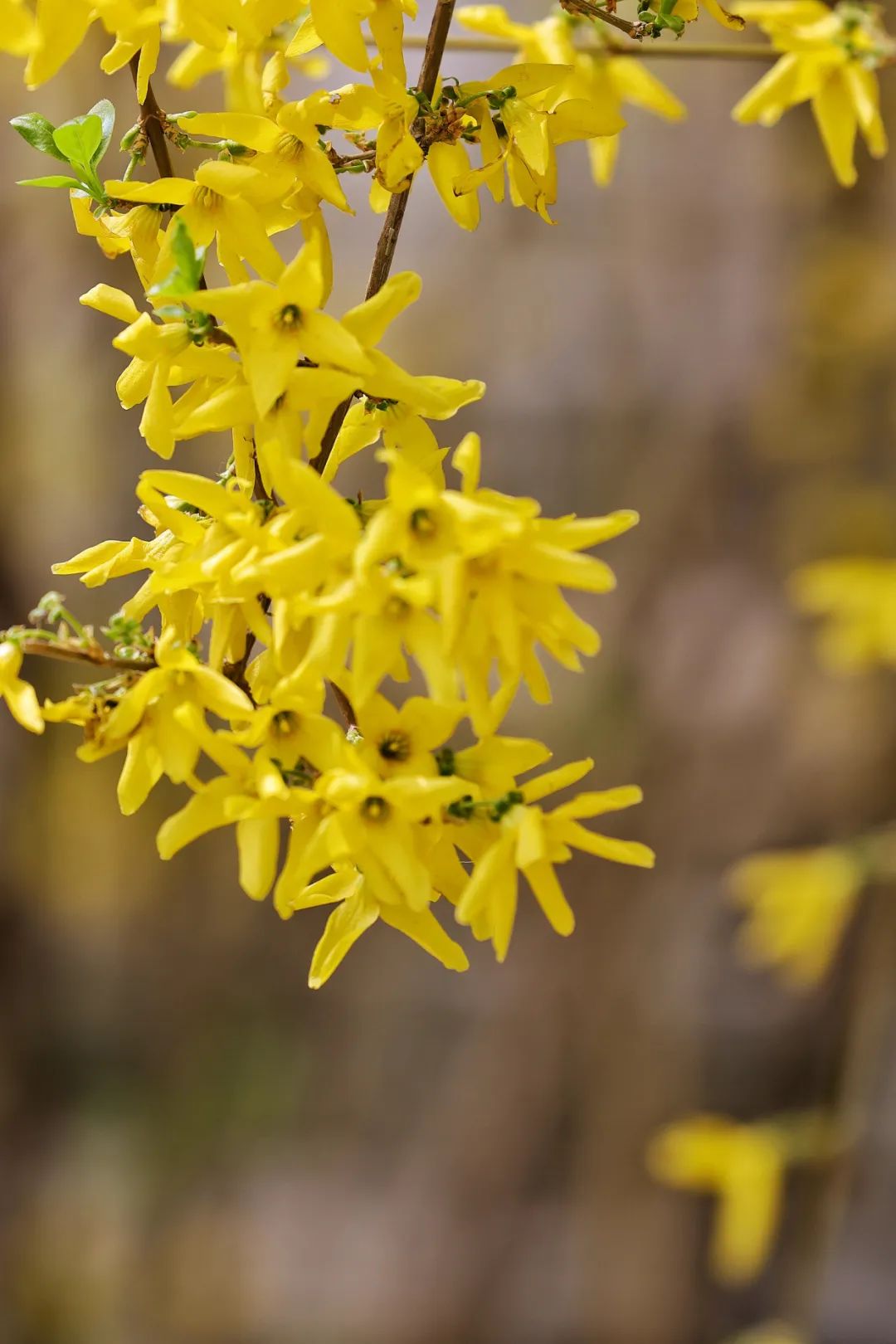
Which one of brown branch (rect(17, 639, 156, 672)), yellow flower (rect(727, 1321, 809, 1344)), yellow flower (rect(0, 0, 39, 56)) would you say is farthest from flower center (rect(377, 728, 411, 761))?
yellow flower (rect(727, 1321, 809, 1344))

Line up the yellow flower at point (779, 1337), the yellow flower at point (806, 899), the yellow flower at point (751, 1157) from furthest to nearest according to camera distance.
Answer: the yellow flower at point (779, 1337) < the yellow flower at point (751, 1157) < the yellow flower at point (806, 899)

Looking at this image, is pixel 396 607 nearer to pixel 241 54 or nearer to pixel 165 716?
pixel 165 716

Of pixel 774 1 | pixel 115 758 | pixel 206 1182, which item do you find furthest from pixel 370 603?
pixel 206 1182

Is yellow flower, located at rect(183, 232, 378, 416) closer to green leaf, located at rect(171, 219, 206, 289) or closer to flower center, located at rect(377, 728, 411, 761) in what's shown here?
green leaf, located at rect(171, 219, 206, 289)

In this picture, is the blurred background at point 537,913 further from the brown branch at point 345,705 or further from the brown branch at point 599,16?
the brown branch at point 345,705

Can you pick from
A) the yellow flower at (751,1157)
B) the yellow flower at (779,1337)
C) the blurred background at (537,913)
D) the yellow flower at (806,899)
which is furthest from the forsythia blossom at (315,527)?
the blurred background at (537,913)
